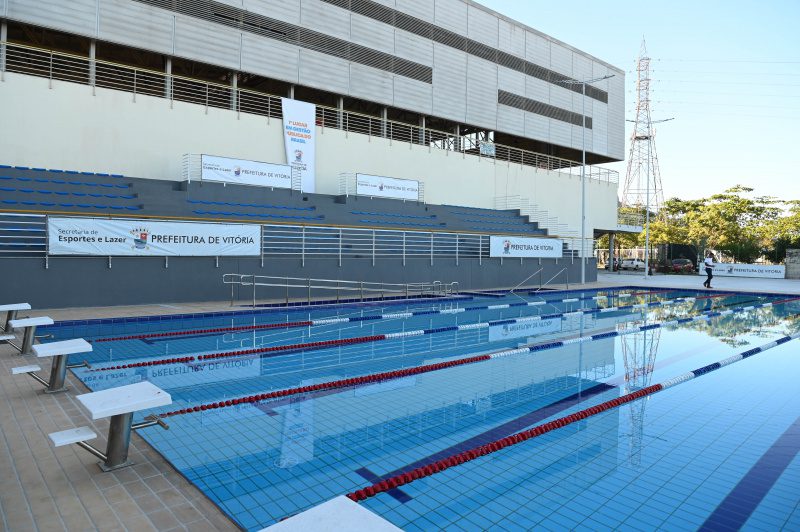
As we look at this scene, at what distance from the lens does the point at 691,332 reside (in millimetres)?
9461

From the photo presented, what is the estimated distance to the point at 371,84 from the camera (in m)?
18.5

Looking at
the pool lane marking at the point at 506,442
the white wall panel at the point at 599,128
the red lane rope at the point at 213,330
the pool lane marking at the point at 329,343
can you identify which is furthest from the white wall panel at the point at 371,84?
the pool lane marking at the point at 506,442

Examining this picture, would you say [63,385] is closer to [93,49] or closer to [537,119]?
[93,49]

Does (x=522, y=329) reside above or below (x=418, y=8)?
below

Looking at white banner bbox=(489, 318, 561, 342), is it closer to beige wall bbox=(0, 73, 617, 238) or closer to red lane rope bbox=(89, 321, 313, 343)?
red lane rope bbox=(89, 321, 313, 343)

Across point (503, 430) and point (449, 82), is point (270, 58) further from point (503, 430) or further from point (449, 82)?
point (503, 430)

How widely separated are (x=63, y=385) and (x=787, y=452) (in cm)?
617

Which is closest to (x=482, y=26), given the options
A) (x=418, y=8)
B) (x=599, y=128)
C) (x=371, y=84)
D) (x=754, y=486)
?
(x=418, y=8)

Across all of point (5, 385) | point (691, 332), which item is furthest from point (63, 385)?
point (691, 332)

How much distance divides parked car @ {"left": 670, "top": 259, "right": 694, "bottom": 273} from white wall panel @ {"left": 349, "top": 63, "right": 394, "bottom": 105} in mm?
23279

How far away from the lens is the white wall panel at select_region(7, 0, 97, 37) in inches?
489

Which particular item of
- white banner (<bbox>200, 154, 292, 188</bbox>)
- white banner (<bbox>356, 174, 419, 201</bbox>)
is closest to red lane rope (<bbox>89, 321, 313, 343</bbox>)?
white banner (<bbox>200, 154, 292, 188</bbox>)

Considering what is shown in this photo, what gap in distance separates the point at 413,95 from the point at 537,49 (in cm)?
860

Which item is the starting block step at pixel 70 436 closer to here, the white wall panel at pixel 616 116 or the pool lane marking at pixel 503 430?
the pool lane marking at pixel 503 430
